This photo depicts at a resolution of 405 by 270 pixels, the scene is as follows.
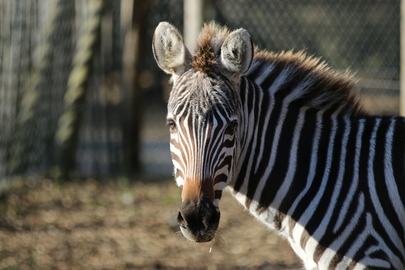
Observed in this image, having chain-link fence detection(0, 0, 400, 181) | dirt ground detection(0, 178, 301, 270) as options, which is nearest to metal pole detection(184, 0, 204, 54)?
chain-link fence detection(0, 0, 400, 181)

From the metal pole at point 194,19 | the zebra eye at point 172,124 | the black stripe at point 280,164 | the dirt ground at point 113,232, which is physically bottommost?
the dirt ground at point 113,232

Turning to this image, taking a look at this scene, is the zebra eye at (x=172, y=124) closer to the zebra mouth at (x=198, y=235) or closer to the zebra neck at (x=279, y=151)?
the zebra neck at (x=279, y=151)

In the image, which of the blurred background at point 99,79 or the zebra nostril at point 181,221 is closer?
the zebra nostril at point 181,221

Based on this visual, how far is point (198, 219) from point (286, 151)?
3.00 ft

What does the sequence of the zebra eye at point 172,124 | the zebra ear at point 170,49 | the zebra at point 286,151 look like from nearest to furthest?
the zebra at point 286,151 < the zebra eye at point 172,124 < the zebra ear at point 170,49

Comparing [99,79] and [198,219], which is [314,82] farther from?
[99,79]

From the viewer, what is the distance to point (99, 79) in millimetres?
10430

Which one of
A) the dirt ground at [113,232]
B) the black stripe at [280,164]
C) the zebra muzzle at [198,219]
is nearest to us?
the zebra muzzle at [198,219]

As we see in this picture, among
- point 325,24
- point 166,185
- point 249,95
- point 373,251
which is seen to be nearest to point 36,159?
point 166,185

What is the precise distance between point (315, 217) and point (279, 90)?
3.03ft

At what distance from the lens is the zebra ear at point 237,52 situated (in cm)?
381

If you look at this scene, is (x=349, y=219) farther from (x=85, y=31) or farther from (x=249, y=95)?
(x=85, y=31)

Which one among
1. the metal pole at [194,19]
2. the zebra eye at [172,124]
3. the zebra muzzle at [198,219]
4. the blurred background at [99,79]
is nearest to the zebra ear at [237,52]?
the zebra eye at [172,124]

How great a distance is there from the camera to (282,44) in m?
9.29
